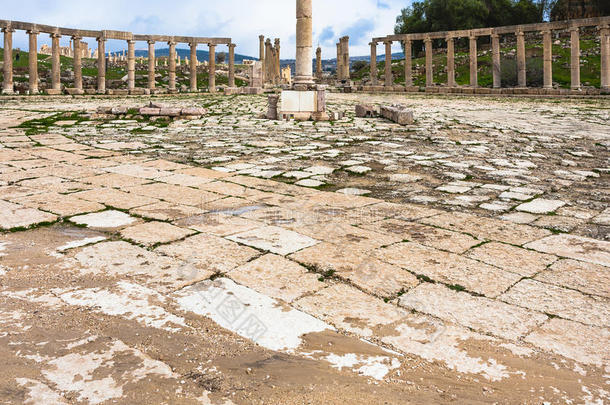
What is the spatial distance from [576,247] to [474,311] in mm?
1615

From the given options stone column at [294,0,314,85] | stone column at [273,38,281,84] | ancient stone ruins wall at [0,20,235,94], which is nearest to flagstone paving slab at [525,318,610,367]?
stone column at [294,0,314,85]

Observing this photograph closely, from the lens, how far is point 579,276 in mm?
3492

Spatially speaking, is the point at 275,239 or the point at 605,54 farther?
the point at 605,54

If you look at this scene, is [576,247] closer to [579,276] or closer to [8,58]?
[579,276]

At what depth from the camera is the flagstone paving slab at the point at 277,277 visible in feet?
10.5

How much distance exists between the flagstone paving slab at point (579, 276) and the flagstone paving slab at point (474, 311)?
1.85 ft

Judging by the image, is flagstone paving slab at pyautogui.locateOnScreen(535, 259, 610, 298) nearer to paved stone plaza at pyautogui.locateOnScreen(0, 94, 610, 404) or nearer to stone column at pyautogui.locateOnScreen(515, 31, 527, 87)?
paved stone plaza at pyautogui.locateOnScreen(0, 94, 610, 404)

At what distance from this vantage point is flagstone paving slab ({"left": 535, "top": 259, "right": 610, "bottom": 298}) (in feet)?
10.8

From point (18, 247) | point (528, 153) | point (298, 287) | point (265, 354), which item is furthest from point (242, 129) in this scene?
point (265, 354)

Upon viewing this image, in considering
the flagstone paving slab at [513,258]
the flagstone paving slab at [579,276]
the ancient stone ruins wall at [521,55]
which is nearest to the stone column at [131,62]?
the ancient stone ruins wall at [521,55]

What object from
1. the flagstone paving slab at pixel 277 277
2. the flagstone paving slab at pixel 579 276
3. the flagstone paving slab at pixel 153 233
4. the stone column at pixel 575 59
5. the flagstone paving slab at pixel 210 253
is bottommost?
the flagstone paving slab at pixel 579 276

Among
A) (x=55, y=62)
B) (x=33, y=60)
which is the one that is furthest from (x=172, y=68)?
(x=33, y=60)

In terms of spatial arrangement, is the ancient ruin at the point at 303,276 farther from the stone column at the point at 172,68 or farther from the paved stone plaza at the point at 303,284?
the stone column at the point at 172,68

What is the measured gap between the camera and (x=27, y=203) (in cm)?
526
